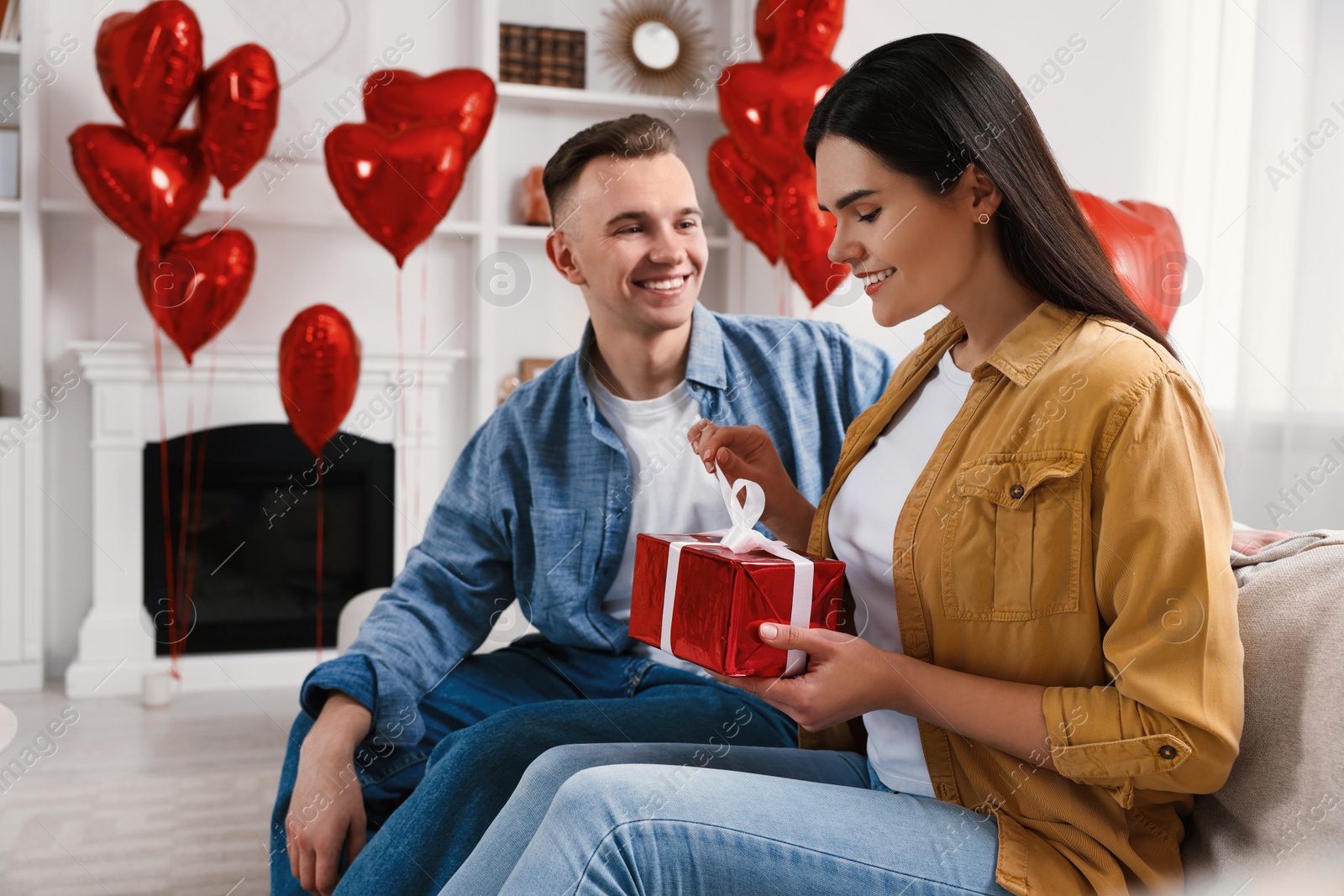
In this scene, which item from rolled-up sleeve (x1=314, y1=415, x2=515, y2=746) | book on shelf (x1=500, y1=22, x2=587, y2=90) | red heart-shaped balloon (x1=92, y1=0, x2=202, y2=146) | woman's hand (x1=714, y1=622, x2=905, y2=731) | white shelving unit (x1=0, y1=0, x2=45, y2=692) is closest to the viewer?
woman's hand (x1=714, y1=622, x2=905, y2=731)

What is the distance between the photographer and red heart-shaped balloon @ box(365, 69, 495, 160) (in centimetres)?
288

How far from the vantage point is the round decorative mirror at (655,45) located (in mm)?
3742

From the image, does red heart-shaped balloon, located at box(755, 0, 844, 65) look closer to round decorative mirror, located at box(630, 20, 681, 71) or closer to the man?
round decorative mirror, located at box(630, 20, 681, 71)

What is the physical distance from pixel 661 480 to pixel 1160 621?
0.82 meters

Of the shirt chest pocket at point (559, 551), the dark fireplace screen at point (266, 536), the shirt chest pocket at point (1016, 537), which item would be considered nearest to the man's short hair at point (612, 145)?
the shirt chest pocket at point (559, 551)

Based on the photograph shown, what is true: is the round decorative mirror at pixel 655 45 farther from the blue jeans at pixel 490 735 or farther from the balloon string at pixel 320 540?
the blue jeans at pixel 490 735

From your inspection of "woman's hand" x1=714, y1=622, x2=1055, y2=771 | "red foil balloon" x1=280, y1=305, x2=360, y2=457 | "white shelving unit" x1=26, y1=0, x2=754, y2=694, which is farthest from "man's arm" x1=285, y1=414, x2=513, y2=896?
"white shelving unit" x1=26, y1=0, x2=754, y2=694

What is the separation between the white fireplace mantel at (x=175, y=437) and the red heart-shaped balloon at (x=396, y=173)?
0.64 meters

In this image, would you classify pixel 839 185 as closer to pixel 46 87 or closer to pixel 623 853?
pixel 623 853

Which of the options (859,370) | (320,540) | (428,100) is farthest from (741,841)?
(320,540)

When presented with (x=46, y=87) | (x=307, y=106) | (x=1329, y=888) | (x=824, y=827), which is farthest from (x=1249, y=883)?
(x=46, y=87)

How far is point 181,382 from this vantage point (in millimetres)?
3346

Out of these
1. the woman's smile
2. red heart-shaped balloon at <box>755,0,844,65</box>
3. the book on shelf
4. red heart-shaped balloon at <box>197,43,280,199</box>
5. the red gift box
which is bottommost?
the red gift box

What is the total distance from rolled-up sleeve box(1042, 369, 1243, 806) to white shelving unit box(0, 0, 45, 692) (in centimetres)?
321
